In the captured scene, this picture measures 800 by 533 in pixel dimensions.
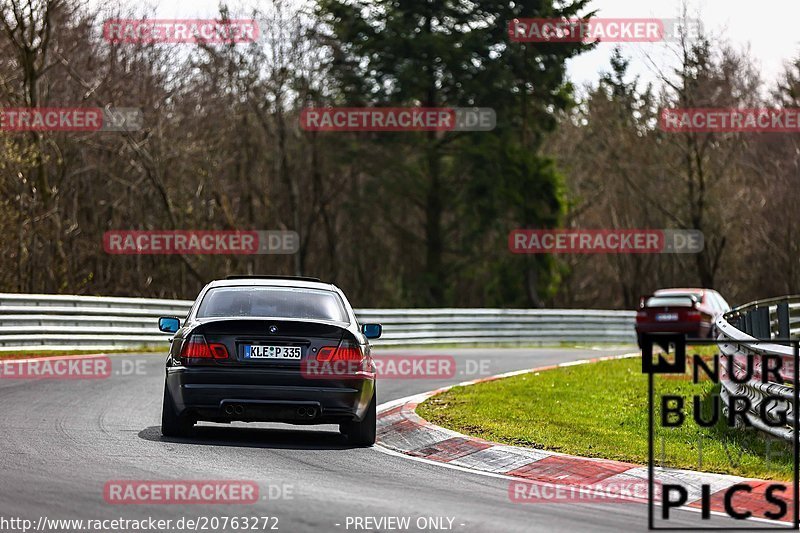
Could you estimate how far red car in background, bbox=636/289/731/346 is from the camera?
2828 cm

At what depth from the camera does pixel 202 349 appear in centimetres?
1149

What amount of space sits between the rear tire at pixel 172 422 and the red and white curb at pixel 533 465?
5.89ft

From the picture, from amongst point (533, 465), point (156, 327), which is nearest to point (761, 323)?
point (533, 465)

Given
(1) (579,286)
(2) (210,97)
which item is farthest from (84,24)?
(1) (579,286)

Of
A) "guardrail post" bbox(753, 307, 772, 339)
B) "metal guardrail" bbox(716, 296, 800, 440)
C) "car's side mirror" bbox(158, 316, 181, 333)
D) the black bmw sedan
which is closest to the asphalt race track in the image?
the black bmw sedan

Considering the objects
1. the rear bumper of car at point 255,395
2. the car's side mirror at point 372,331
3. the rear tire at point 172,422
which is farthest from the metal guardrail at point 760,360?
the rear tire at point 172,422

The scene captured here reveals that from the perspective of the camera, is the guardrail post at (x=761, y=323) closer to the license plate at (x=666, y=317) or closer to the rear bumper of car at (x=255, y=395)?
the rear bumper of car at (x=255, y=395)

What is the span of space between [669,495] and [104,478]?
3.97 meters

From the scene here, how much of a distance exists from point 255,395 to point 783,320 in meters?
7.22

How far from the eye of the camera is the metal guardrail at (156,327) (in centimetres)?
2356

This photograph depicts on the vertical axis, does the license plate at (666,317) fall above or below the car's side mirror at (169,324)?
below

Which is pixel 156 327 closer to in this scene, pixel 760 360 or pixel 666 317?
pixel 666 317

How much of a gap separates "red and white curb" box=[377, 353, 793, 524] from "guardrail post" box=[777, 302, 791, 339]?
15.6 ft

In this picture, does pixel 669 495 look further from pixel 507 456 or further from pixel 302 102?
pixel 302 102
